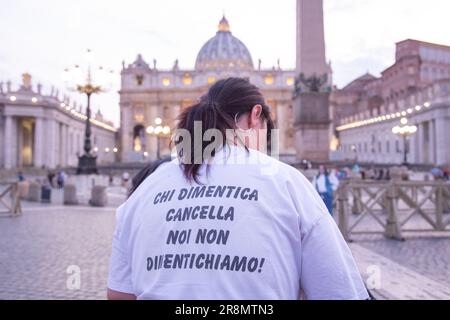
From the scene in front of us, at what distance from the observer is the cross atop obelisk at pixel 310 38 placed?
62.1 ft

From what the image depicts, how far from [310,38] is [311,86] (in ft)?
6.93

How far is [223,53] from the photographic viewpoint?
120062 millimetres

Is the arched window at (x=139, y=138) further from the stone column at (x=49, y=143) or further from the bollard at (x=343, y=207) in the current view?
the bollard at (x=343, y=207)

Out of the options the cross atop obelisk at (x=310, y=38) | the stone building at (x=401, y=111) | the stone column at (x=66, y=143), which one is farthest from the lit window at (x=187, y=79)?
the cross atop obelisk at (x=310, y=38)

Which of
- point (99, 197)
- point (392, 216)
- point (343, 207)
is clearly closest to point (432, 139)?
point (99, 197)

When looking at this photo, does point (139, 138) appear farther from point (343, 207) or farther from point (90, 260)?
point (90, 260)

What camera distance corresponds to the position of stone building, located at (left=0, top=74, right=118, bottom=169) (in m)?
64.2

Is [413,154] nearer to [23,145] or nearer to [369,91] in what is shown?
[369,91]

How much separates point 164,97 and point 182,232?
101 meters

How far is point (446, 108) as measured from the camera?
165ft

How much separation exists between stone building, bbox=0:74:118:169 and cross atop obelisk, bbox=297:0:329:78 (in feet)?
163

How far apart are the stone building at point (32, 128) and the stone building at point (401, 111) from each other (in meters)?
40.1

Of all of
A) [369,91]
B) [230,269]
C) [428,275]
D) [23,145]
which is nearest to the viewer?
[230,269]

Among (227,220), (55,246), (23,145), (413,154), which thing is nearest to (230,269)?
(227,220)
